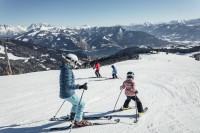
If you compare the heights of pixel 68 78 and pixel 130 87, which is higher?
pixel 68 78

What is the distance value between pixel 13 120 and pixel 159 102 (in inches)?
276

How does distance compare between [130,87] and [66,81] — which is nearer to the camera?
[66,81]

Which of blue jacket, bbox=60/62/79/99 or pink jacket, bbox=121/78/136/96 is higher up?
blue jacket, bbox=60/62/79/99

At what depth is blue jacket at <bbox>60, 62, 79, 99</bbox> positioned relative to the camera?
29.0 feet

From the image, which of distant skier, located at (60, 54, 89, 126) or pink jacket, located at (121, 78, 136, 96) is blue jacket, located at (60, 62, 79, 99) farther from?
pink jacket, located at (121, 78, 136, 96)

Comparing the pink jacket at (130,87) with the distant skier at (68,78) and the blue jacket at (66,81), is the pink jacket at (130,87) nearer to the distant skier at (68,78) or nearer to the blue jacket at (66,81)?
the distant skier at (68,78)

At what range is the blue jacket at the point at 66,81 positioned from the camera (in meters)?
8.83

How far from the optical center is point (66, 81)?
8.91 metres

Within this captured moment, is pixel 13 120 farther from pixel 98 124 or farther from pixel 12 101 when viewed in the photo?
pixel 12 101

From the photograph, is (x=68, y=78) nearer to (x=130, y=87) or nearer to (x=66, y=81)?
(x=66, y=81)

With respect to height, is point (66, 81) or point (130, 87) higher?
point (66, 81)

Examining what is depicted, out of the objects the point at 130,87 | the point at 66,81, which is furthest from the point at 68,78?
the point at 130,87

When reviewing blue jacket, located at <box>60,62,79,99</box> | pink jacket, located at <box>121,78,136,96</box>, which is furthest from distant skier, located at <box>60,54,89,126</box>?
pink jacket, located at <box>121,78,136,96</box>

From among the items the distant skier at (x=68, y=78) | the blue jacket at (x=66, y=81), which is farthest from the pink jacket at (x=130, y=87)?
the blue jacket at (x=66, y=81)
